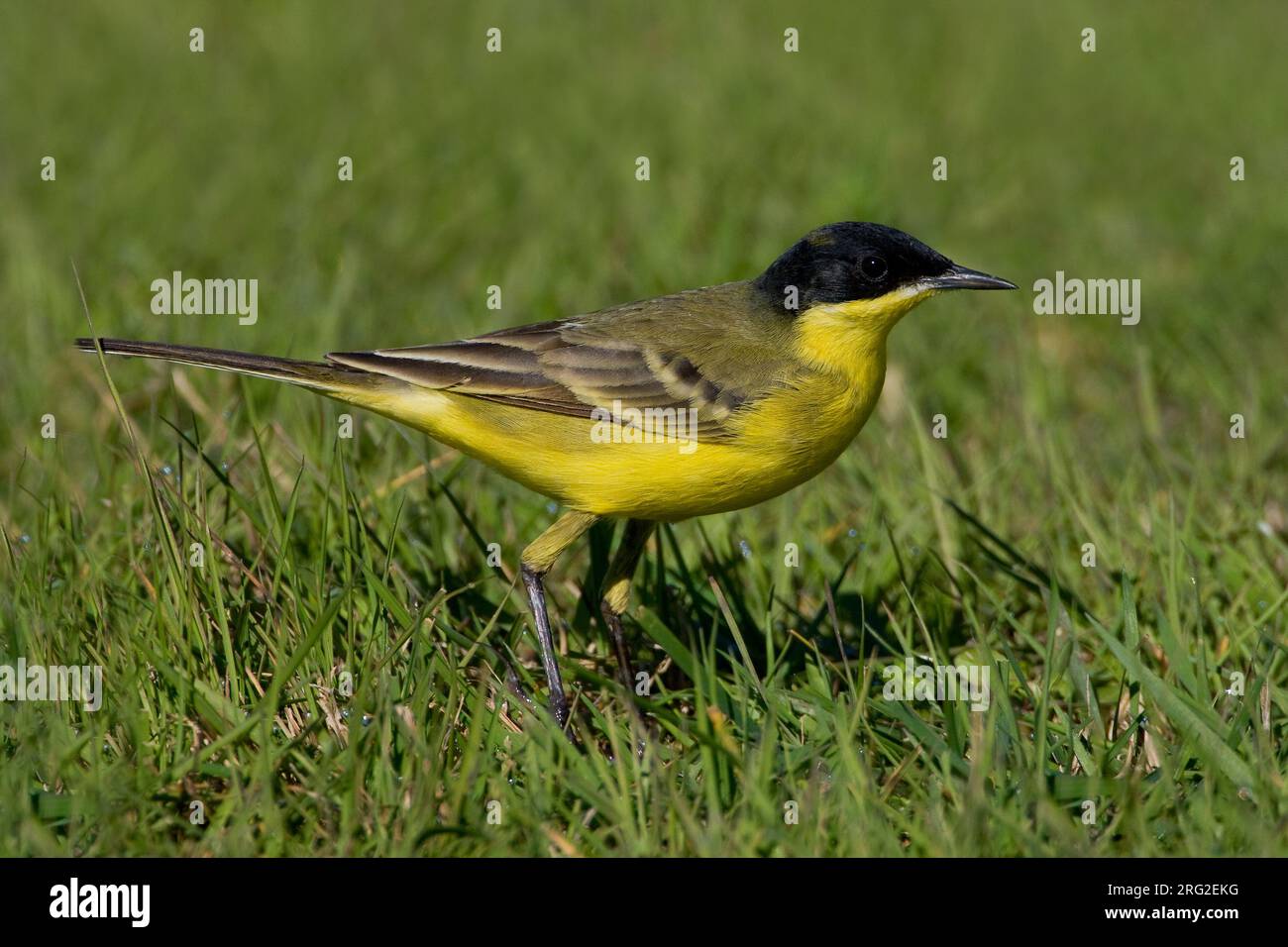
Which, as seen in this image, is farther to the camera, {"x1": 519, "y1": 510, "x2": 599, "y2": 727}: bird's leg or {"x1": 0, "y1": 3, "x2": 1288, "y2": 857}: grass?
{"x1": 519, "y1": 510, "x2": 599, "y2": 727}: bird's leg

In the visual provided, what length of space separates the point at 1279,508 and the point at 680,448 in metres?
2.78

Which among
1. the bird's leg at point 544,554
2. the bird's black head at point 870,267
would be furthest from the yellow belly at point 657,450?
the bird's black head at point 870,267

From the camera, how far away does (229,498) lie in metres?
5.49

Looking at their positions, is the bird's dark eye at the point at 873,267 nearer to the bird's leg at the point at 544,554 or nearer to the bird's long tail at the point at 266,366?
the bird's leg at the point at 544,554

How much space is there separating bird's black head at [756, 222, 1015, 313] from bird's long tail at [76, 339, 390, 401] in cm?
152

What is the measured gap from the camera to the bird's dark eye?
207 inches

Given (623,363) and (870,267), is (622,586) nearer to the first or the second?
(623,363)

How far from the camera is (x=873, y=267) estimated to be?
5262 mm

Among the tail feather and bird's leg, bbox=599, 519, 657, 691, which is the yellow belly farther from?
bird's leg, bbox=599, 519, 657, 691

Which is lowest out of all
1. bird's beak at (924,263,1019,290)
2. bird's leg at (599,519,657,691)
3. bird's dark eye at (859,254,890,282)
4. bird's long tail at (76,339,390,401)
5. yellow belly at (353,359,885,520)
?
bird's leg at (599,519,657,691)

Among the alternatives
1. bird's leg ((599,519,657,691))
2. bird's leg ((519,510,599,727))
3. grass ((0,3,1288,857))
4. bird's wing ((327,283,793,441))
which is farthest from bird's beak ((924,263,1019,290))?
bird's leg ((519,510,599,727))

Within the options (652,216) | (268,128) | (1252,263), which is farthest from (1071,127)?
(268,128)

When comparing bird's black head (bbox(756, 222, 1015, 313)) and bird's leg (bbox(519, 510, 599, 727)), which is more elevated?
bird's black head (bbox(756, 222, 1015, 313))

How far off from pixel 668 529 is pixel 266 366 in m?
1.60
